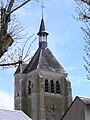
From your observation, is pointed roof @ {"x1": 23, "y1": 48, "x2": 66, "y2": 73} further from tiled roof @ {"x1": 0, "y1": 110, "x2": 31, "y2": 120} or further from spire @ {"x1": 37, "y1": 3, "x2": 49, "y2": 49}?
tiled roof @ {"x1": 0, "y1": 110, "x2": 31, "y2": 120}

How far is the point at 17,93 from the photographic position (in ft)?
215

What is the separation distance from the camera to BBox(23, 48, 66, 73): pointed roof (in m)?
64.7

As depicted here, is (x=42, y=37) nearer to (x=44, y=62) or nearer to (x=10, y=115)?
(x=44, y=62)

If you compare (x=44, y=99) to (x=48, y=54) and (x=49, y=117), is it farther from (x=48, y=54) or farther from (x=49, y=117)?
(x=48, y=54)

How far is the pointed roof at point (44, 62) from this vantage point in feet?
212

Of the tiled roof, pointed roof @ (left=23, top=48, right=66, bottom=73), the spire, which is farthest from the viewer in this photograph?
the spire

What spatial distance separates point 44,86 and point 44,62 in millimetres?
3973

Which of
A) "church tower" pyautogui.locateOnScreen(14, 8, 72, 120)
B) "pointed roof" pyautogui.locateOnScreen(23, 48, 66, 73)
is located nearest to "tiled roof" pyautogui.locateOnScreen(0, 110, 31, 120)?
"church tower" pyautogui.locateOnScreen(14, 8, 72, 120)

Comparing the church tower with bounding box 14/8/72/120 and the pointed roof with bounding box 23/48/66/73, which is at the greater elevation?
the pointed roof with bounding box 23/48/66/73

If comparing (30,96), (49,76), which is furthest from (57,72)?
(30,96)

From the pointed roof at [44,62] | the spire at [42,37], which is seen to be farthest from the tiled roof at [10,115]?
the spire at [42,37]

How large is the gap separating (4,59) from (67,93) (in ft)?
187

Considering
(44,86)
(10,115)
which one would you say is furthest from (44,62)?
(10,115)

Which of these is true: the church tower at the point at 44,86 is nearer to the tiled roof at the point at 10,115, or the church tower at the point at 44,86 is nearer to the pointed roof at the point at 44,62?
the pointed roof at the point at 44,62
